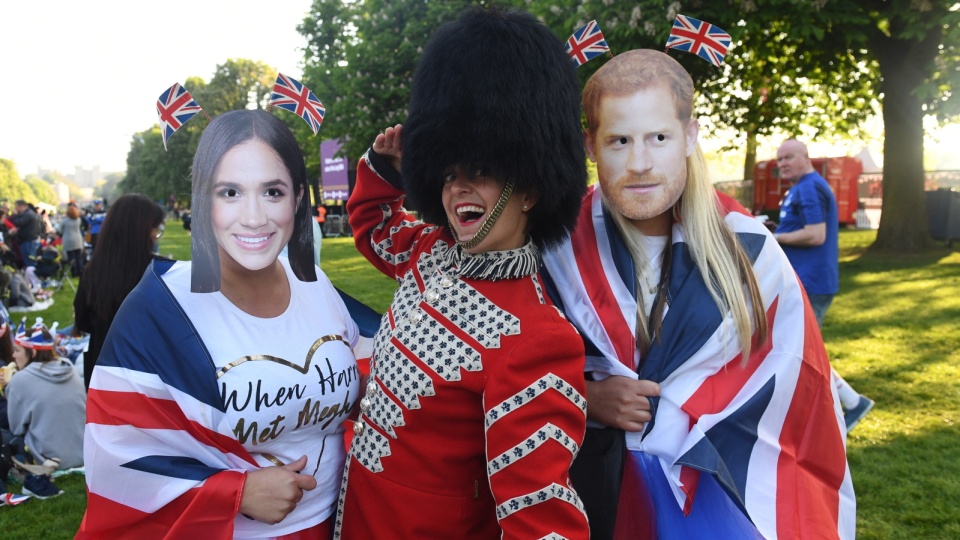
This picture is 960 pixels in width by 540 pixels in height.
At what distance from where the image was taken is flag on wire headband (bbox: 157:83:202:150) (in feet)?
6.60

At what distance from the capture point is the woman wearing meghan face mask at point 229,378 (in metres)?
1.76

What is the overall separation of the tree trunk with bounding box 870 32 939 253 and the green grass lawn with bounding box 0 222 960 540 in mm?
2615

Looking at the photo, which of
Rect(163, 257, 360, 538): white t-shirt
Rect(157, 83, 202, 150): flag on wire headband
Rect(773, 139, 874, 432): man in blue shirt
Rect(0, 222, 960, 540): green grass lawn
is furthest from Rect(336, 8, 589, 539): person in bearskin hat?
Rect(773, 139, 874, 432): man in blue shirt

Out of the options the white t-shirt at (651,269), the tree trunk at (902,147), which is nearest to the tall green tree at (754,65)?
the tree trunk at (902,147)

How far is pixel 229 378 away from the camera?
1.82 metres

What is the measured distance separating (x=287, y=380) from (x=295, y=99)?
0.82m

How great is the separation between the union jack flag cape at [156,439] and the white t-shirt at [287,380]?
0.05 m

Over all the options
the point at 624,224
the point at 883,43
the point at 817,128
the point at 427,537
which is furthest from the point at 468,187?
the point at 817,128

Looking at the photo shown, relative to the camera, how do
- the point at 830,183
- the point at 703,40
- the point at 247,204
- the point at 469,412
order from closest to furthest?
the point at 469,412
the point at 247,204
the point at 703,40
the point at 830,183

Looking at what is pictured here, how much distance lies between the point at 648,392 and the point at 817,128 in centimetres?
1556

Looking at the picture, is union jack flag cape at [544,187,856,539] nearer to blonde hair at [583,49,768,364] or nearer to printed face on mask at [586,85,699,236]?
blonde hair at [583,49,768,364]

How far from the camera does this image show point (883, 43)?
12812 mm

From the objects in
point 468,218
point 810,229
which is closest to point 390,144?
point 468,218

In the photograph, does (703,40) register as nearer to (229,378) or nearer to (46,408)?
(229,378)
